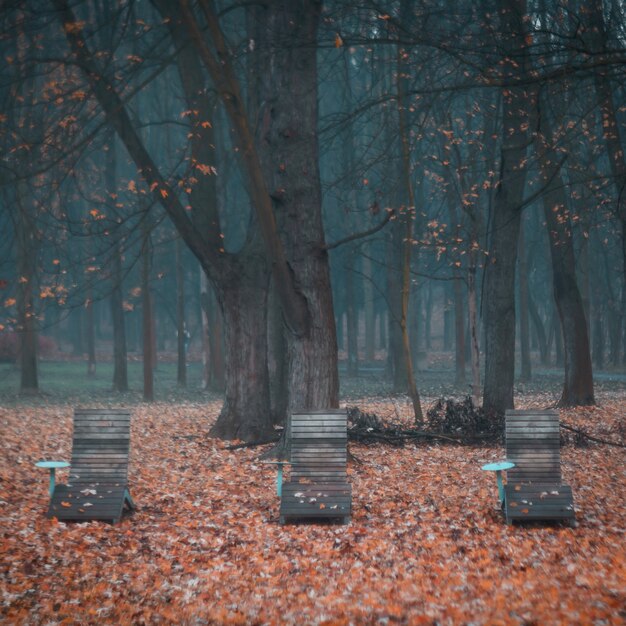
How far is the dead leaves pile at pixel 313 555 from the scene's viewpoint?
6.30 meters

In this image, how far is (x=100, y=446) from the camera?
9656 millimetres

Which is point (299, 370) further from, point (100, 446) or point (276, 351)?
point (276, 351)

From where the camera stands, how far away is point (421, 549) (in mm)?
8227

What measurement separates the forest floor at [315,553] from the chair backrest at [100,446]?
59cm

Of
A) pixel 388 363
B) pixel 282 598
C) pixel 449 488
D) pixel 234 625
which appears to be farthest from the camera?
pixel 388 363

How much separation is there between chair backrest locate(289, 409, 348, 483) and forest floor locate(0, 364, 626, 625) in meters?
0.60

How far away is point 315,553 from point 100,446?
2981 mm

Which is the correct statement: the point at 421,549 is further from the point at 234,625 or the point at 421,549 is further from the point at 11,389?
the point at 11,389

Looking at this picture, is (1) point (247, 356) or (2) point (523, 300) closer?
(1) point (247, 356)

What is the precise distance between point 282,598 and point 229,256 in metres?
8.91

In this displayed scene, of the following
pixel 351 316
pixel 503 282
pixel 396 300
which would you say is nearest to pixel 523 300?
pixel 396 300

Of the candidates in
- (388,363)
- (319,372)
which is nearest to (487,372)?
(319,372)

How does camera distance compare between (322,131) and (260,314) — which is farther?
(260,314)

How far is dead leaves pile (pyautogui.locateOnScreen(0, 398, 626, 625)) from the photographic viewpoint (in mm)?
6305
